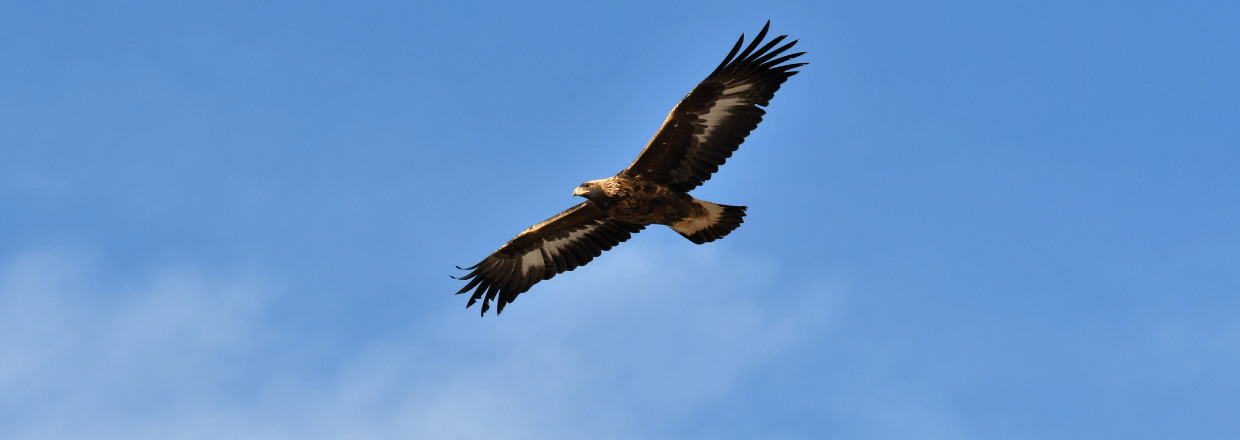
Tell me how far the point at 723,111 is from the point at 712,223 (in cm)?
138

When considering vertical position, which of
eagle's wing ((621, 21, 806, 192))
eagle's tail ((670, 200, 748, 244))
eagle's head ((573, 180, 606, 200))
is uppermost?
eagle's wing ((621, 21, 806, 192))

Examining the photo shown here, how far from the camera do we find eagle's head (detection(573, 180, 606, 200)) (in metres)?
13.9

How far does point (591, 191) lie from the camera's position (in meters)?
13.9

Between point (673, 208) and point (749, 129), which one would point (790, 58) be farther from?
point (673, 208)

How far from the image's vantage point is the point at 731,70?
45.9ft

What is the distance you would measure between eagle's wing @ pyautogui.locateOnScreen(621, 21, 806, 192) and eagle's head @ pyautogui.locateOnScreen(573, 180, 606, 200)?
0.36 meters

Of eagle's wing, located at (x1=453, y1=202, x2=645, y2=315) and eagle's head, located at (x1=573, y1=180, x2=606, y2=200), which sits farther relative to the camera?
eagle's wing, located at (x1=453, y1=202, x2=645, y2=315)

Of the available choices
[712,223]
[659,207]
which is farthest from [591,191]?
[712,223]

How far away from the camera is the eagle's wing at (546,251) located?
15.1 metres

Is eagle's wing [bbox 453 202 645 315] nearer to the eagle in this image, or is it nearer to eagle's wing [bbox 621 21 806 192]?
the eagle

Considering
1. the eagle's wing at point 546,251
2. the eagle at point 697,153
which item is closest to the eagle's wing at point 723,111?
the eagle at point 697,153

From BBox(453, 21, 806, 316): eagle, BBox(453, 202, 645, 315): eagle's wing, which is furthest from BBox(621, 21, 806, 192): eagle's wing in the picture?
BBox(453, 202, 645, 315): eagle's wing

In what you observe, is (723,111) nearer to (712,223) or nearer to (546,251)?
(712,223)

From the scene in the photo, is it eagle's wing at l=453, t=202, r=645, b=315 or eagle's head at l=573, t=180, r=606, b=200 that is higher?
eagle's wing at l=453, t=202, r=645, b=315
